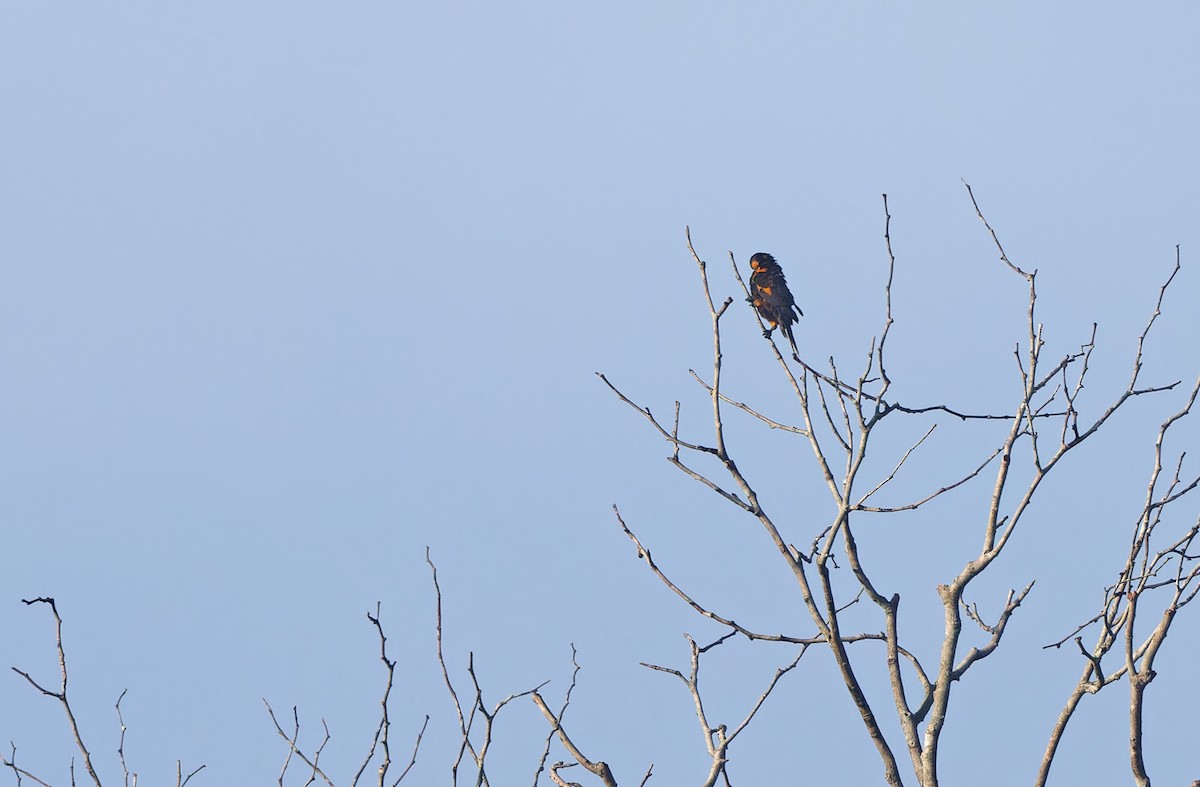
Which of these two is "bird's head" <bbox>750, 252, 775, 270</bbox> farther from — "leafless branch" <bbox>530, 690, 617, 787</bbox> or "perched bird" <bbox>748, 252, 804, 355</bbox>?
"leafless branch" <bbox>530, 690, 617, 787</bbox>

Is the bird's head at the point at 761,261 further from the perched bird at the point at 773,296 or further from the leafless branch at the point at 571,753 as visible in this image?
the leafless branch at the point at 571,753

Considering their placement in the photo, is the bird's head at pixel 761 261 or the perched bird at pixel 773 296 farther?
the bird's head at pixel 761 261

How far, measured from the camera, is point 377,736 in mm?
3771

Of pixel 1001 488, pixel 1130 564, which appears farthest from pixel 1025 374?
pixel 1130 564

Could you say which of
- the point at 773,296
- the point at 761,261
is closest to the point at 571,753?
the point at 773,296

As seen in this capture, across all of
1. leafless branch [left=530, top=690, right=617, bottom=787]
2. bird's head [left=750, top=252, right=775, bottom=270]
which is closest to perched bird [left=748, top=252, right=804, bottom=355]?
bird's head [left=750, top=252, right=775, bottom=270]

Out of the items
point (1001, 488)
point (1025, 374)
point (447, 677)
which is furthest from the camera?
point (1025, 374)

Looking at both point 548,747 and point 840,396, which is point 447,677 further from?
point 840,396

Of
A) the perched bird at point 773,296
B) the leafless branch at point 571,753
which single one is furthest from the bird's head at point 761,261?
the leafless branch at point 571,753

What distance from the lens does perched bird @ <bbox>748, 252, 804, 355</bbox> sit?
33.0 ft

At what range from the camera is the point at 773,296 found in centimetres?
1023

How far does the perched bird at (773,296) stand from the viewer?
33.0 feet

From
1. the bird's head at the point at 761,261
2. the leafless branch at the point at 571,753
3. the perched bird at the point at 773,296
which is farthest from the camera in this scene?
the bird's head at the point at 761,261

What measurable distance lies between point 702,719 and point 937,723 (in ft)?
2.23
